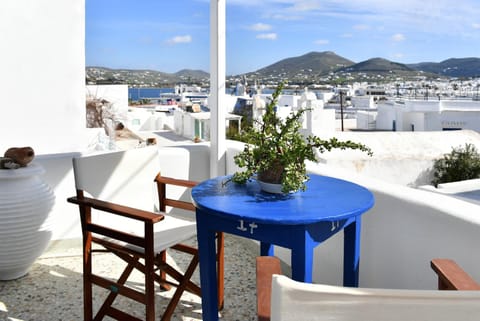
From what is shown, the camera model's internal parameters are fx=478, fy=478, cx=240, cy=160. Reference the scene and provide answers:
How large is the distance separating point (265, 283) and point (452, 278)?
21.5 inches

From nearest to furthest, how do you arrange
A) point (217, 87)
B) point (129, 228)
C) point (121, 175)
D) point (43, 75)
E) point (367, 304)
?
point (367, 304)
point (129, 228)
point (121, 175)
point (217, 87)
point (43, 75)

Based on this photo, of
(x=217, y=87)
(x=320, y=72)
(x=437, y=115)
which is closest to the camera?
(x=217, y=87)

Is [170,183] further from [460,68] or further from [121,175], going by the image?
[460,68]

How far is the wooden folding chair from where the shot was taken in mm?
2199

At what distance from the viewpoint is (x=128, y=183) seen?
277 cm

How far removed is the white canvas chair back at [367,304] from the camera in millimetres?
848

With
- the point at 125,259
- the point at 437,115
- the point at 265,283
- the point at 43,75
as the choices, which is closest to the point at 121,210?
the point at 125,259

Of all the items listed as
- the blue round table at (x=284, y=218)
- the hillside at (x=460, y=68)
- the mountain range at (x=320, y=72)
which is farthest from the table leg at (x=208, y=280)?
the hillside at (x=460, y=68)

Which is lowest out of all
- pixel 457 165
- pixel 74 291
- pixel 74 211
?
pixel 457 165

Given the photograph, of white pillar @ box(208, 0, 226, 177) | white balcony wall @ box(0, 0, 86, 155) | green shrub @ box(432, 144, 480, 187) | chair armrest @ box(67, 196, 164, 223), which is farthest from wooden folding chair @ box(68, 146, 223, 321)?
green shrub @ box(432, 144, 480, 187)

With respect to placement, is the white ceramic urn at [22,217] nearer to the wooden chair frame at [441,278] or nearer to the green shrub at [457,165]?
the wooden chair frame at [441,278]

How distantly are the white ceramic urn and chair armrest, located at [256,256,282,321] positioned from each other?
186 centimetres

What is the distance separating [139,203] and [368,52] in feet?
163

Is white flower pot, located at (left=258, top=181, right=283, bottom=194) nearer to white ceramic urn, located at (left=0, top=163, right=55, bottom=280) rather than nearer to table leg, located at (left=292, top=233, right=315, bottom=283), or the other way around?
table leg, located at (left=292, top=233, right=315, bottom=283)
